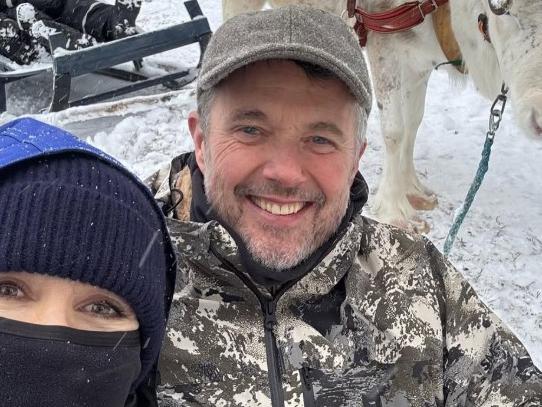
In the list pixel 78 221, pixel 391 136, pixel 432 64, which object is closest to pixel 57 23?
pixel 391 136

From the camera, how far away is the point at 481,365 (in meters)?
1.98

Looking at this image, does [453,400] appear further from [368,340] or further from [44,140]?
[44,140]

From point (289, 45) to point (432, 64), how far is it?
2.88m

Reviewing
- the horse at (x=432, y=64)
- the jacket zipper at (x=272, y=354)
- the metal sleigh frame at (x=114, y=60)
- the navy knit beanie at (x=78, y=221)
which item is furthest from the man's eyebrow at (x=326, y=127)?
the metal sleigh frame at (x=114, y=60)

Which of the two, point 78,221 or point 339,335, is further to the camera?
point 339,335

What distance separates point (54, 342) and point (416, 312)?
1123 mm

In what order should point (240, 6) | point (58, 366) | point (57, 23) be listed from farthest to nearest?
point (57, 23), point (240, 6), point (58, 366)

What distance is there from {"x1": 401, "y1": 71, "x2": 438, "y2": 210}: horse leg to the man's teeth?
9.74 feet

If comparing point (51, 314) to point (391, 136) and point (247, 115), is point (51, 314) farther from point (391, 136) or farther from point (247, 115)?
point (391, 136)

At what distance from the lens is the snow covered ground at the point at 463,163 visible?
14.1 feet

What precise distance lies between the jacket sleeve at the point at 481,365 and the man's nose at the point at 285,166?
2.06 feet

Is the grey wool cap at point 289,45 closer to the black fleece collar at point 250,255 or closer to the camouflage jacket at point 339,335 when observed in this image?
the black fleece collar at point 250,255

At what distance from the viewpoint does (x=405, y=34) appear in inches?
167

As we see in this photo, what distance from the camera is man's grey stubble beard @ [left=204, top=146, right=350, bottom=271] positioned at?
6.11ft
